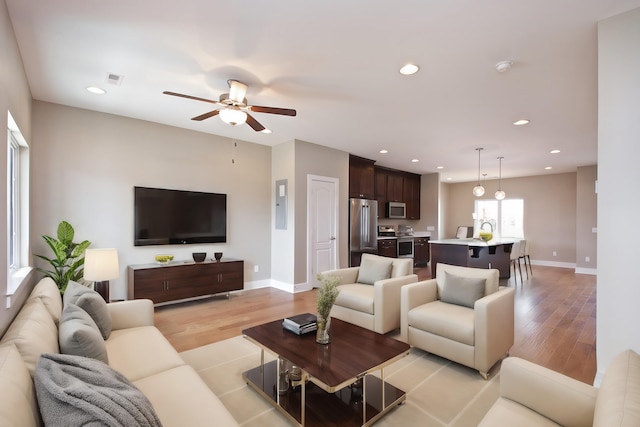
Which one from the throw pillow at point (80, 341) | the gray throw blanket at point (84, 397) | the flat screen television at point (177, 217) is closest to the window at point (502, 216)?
the flat screen television at point (177, 217)

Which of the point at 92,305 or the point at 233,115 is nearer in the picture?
the point at 92,305

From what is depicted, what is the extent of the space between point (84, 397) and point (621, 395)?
1.74 meters

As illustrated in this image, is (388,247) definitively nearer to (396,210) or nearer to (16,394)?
(396,210)

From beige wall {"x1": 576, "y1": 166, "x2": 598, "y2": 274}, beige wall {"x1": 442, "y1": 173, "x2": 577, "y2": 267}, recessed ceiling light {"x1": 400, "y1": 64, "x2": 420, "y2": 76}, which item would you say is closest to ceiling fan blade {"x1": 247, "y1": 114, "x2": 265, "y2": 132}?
recessed ceiling light {"x1": 400, "y1": 64, "x2": 420, "y2": 76}

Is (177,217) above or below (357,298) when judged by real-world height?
above

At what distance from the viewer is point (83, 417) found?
0.91 metres

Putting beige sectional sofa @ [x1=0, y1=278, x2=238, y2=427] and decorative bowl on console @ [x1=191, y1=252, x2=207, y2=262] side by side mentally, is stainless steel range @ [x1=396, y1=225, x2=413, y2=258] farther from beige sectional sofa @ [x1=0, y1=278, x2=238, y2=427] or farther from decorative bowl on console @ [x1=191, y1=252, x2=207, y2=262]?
beige sectional sofa @ [x1=0, y1=278, x2=238, y2=427]

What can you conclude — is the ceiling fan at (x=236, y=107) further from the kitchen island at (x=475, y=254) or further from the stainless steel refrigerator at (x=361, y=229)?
the kitchen island at (x=475, y=254)

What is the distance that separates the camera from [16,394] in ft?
3.16

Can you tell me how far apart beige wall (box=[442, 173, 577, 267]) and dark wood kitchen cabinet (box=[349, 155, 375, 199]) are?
16.1 ft

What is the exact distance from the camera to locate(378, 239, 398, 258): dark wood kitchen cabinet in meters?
7.18

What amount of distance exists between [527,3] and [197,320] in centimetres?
432

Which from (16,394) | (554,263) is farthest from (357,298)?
(554,263)

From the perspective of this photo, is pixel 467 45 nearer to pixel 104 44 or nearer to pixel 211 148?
pixel 104 44
